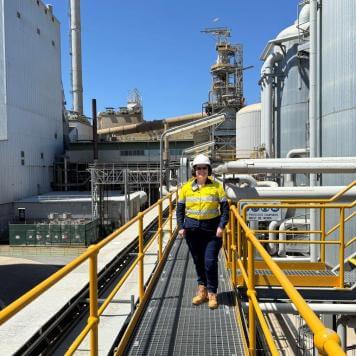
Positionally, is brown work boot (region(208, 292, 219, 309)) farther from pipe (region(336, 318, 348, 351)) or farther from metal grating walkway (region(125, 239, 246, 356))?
pipe (region(336, 318, 348, 351))

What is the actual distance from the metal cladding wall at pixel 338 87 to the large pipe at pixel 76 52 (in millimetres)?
43684

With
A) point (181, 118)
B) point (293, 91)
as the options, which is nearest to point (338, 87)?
point (293, 91)

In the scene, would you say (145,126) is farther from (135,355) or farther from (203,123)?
(135,355)

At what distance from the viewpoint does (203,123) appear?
2978cm

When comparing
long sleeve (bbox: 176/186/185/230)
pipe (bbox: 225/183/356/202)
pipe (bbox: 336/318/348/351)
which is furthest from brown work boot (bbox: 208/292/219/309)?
pipe (bbox: 225/183/356/202)

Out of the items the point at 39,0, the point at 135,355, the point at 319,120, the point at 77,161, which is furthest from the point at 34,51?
the point at 135,355

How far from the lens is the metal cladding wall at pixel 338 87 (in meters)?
11.9

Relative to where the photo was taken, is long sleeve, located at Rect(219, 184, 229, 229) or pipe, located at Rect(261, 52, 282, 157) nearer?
long sleeve, located at Rect(219, 184, 229, 229)

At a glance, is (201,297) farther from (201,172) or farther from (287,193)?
(287,193)

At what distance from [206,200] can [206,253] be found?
64 cm

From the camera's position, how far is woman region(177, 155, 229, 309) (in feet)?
14.9

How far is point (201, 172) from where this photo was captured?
4539 mm

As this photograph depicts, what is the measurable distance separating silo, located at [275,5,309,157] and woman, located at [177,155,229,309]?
1405 cm

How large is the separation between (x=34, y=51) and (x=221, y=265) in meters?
34.8
